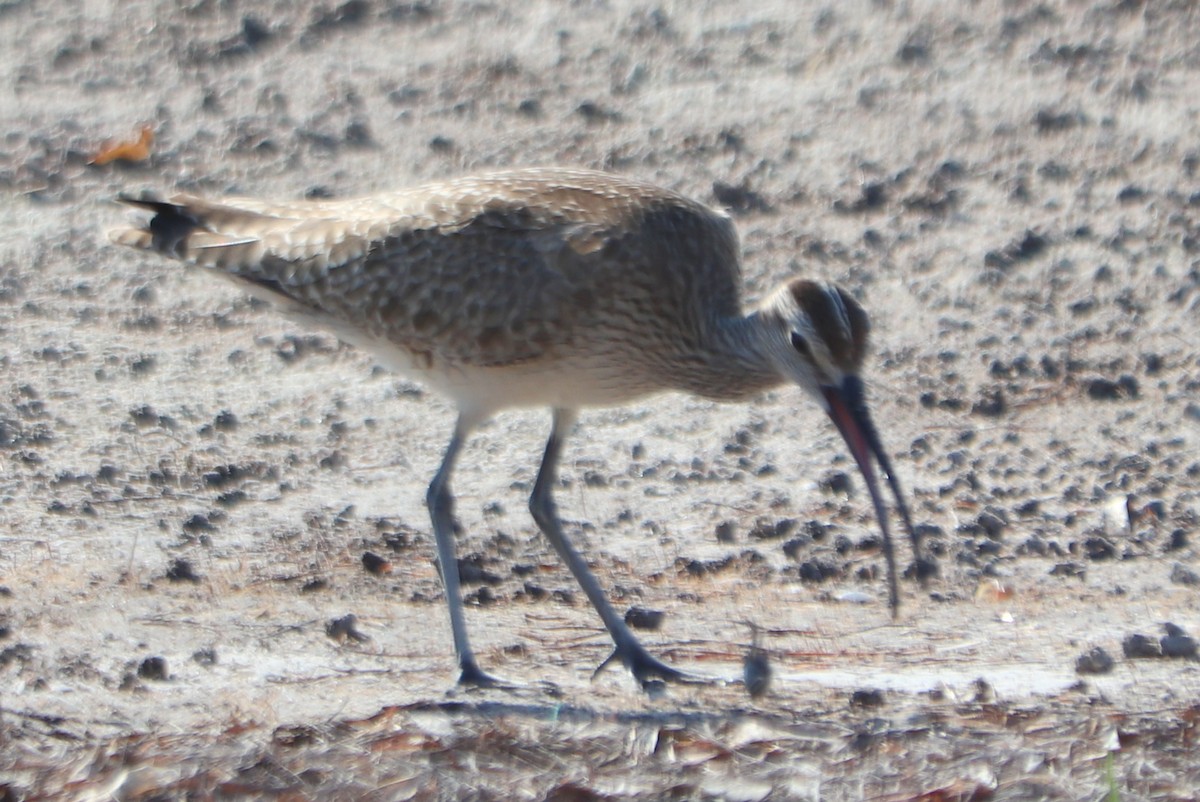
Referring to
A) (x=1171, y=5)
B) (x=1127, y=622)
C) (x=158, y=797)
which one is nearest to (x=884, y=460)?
(x=1127, y=622)

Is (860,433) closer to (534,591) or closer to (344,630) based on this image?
(534,591)

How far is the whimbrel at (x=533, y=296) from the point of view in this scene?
6223 millimetres

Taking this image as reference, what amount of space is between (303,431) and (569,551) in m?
1.97

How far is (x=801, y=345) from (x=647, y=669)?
1229 mm

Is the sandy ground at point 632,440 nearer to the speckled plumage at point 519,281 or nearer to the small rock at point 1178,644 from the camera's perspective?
the small rock at point 1178,644

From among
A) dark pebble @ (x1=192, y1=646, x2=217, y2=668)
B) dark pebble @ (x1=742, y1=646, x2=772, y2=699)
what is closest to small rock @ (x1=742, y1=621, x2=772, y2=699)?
dark pebble @ (x1=742, y1=646, x2=772, y2=699)

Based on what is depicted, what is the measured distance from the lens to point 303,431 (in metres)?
7.80

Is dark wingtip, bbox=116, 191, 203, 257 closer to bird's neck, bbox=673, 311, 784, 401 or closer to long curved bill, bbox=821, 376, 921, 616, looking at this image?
bird's neck, bbox=673, 311, 784, 401

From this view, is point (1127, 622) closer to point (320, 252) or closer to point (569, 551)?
point (569, 551)

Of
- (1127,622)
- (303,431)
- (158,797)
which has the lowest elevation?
(158,797)

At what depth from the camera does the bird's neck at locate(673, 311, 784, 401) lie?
20.7ft

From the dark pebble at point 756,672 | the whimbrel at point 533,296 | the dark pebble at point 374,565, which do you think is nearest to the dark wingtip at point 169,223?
the whimbrel at point 533,296

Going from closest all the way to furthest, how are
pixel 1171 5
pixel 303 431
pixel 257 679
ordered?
pixel 257 679
pixel 303 431
pixel 1171 5

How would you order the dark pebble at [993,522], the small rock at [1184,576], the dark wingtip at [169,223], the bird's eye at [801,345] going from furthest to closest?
the dark wingtip at [169,223], the dark pebble at [993,522], the small rock at [1184,576], the bird's eye at [801,345]
